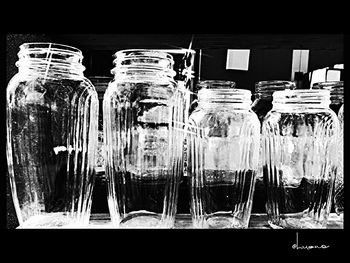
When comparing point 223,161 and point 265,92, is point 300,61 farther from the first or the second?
point 223,161

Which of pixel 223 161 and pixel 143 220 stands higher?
pixel 223 161

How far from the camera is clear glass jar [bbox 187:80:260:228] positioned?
80cm

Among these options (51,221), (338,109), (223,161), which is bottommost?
(51,221)

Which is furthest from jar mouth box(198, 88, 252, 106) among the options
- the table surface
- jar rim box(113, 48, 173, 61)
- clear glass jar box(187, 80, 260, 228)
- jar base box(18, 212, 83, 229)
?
jar base box(18, 212, 83, 229)

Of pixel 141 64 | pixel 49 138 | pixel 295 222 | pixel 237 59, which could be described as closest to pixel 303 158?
pixel 295 222

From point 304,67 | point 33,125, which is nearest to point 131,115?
point 33,125

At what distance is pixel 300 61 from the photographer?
0.85 metres

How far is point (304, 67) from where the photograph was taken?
0.85 m

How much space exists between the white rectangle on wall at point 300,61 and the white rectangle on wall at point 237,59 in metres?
0.09

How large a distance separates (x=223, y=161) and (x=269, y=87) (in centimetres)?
17

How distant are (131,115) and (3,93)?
20cm

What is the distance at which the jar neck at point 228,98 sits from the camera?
0.81 meters
